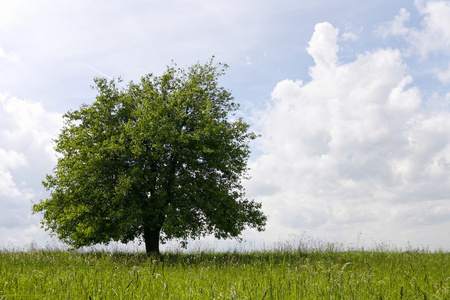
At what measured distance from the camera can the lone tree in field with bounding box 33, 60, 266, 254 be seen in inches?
804

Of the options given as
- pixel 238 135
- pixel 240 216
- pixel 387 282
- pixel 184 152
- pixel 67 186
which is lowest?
pixel 387 282

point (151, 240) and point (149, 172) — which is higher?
point (149, 172)

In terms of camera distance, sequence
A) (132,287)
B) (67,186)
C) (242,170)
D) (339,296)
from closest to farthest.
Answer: (339,296), (132,287), (67,186), (242,170)

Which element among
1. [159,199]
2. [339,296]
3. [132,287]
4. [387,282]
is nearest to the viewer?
[339,296]

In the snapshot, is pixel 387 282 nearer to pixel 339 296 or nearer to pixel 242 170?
pixel 339 296

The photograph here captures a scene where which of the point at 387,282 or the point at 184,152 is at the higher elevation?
the point at 184,152

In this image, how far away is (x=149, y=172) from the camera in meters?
21.0

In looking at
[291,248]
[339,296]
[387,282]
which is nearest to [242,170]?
[291,248]

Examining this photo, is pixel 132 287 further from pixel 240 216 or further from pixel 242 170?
pixel 242 170

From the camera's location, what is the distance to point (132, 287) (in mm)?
7074

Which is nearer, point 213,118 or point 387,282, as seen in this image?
point 387,282

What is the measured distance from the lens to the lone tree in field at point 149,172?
2042 cm

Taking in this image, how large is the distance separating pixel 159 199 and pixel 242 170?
6.20 metres

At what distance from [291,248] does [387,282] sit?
14.4 m
